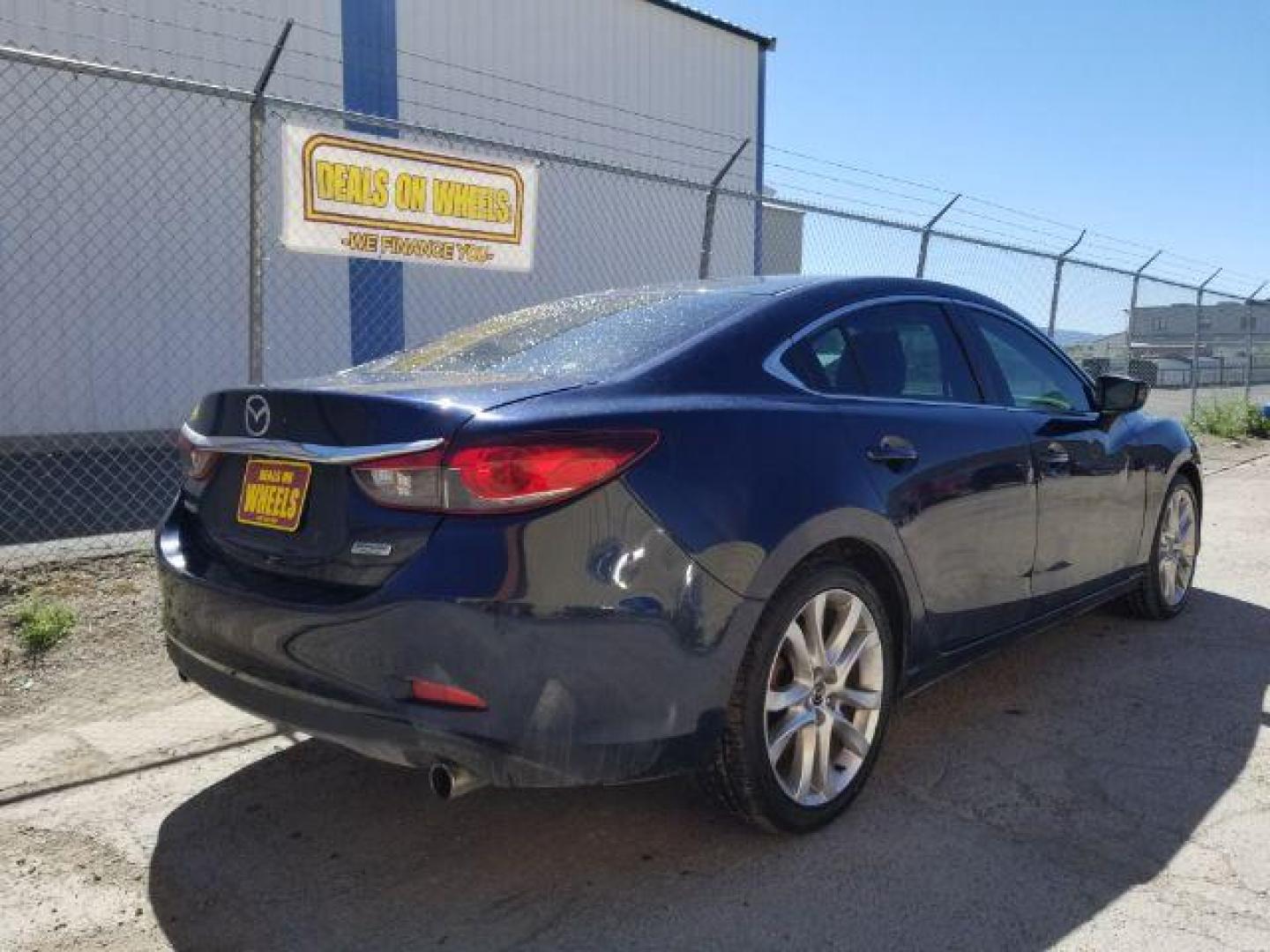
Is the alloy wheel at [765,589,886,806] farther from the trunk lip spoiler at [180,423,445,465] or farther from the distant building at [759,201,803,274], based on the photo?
the distant building at [759,201,803,274]

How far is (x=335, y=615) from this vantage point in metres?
2.44

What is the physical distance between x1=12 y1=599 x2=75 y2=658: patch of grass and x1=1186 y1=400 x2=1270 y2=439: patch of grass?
14.0 metres

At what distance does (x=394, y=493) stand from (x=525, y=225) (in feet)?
16.2

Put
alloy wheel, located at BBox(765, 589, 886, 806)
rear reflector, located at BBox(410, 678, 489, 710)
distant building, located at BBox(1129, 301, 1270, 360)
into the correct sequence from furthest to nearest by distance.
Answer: distant building, located at BBox(1129, 301, 1270, 360)
alloy wheel, located at BBox(765, 589, 886, 806)
rear reflector, located at BBox(410, 678, 489, 710)

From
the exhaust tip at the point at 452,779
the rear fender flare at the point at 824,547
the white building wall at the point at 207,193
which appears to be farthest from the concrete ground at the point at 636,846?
the white building wall at the point at 207,193

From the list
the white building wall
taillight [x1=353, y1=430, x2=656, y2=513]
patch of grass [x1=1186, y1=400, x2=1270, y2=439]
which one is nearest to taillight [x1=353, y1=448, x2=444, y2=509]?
taillight [x1=353, y1=430, x2=656, y2=513]

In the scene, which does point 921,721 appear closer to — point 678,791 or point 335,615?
point 678,791

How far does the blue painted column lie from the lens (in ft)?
35.8

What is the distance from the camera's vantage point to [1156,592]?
5.01m

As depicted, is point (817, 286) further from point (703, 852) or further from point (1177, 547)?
point (1177, 547)

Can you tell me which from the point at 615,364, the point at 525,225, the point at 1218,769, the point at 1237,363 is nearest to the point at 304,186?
the point at 525,225

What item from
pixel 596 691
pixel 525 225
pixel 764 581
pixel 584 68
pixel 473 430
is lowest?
pixel 596 691

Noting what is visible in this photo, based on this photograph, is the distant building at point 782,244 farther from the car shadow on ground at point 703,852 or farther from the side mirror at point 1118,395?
the car shadow on ground at point 703,852

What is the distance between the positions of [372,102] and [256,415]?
9.22 meters
